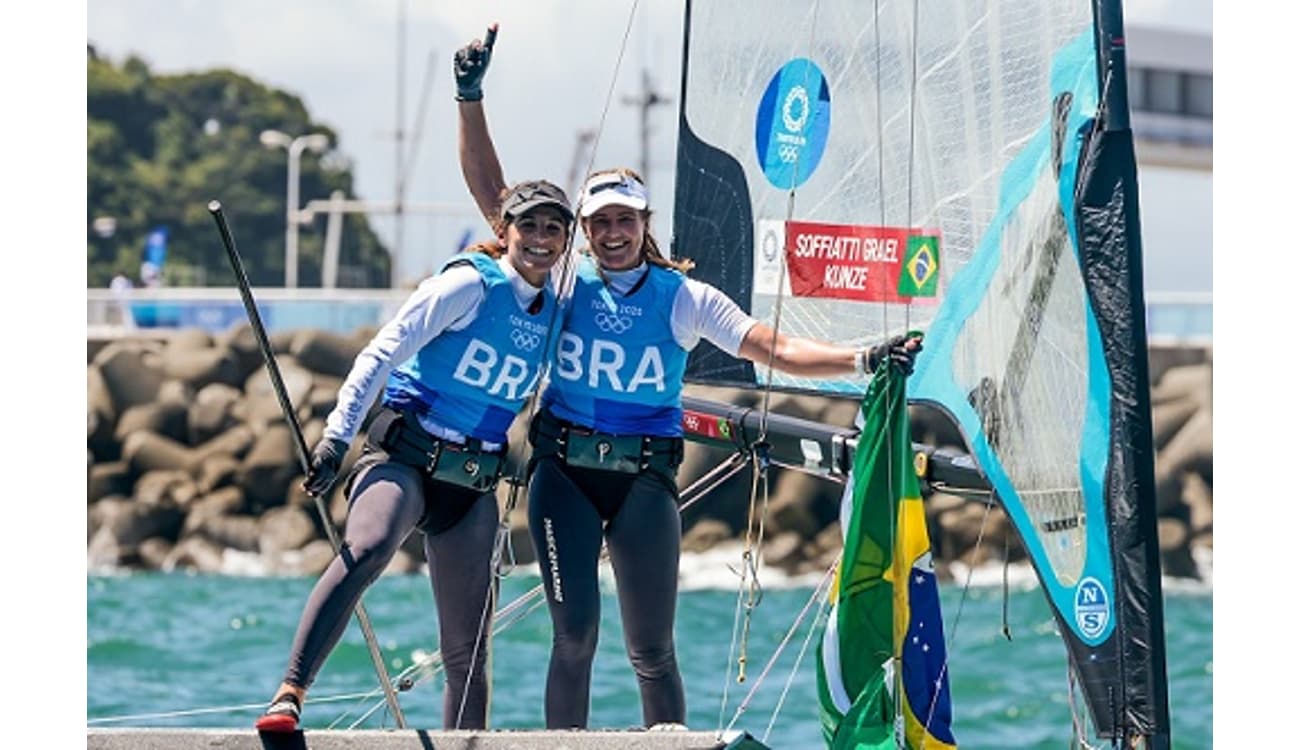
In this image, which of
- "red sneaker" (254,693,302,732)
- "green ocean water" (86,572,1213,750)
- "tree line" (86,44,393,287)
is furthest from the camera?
"tree line" (86,44,393,287)

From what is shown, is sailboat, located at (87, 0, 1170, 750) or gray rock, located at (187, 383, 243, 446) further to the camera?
gray rock, located at (187, 383, 243, 446)

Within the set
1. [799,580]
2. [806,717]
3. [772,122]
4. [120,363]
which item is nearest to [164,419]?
[120,363]

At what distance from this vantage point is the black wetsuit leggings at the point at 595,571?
4.50m

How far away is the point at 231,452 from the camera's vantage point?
69.6ft

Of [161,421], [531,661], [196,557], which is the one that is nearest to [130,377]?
[161,421]

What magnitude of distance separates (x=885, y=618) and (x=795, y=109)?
1.77 metres

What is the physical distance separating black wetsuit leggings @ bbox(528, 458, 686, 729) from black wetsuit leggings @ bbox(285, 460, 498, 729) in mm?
142

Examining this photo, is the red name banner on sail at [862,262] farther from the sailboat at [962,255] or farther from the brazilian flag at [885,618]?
the brazilian flag at [885,618]

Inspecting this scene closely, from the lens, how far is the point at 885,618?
3.90 metres

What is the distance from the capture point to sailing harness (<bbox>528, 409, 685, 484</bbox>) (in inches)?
181

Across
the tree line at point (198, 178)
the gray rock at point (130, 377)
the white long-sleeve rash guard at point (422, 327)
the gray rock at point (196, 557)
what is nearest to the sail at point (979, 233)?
the white long-sleeve rash guard at point (422, 327)

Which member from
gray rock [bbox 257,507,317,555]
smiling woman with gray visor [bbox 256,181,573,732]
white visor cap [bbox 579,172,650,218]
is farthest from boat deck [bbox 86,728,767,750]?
gray rock [bbox 257,507,317,555]

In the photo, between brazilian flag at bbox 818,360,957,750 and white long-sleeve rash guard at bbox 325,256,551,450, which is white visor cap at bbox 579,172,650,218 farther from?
brazilian flag at bbox 818,360,957,750
